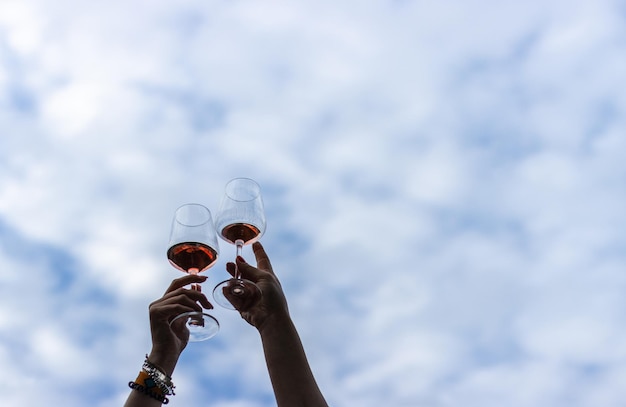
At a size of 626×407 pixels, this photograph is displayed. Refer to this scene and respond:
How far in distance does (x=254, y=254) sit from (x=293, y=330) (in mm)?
848

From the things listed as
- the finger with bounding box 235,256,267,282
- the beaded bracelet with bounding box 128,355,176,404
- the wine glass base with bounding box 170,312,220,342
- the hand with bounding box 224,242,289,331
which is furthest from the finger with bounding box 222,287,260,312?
the beaded bracelet with bounding box 128,355,176,404

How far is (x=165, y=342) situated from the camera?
12.5 feet

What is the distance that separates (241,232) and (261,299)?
0.84 meters

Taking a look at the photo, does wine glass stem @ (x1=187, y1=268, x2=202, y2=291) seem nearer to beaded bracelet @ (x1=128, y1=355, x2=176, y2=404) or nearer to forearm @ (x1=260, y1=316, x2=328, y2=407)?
beaded bracelet @ (x1=128, y1=355, x2=176, y2=404)

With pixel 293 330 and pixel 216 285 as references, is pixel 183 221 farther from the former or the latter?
pixel 293 330

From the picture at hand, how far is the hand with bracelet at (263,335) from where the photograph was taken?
3092 mm

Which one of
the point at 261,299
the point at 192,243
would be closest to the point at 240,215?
the point at 192,243

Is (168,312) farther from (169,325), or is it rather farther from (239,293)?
(239,293)

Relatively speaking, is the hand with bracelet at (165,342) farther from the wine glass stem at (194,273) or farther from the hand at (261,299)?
the hand at (261,299)

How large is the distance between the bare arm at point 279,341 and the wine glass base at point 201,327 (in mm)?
306

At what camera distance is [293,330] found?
3.48 metres

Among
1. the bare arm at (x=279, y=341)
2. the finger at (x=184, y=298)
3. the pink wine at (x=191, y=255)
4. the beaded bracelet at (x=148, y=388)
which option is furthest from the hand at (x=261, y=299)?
the beaded bracelet at (x=148, y=388)

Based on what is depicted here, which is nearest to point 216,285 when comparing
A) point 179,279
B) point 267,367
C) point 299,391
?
point 179,279

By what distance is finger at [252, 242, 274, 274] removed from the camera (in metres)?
4.07
